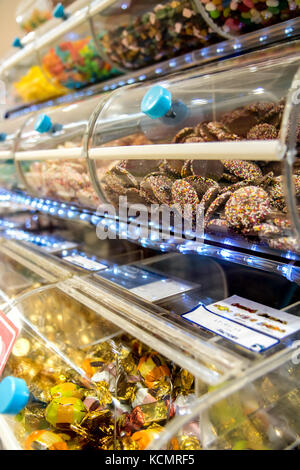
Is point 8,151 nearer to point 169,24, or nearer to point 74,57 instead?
point 74,57

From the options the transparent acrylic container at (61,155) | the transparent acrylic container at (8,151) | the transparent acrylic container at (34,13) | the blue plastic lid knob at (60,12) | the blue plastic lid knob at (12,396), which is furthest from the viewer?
the transparent acrylic container at (34,13)

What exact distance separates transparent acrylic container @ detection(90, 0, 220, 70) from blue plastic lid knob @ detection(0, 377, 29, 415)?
130cm

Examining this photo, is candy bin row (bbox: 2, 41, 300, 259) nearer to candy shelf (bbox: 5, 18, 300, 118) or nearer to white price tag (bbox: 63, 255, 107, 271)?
candy shelf (bbox: 5, 18, 300, 118)

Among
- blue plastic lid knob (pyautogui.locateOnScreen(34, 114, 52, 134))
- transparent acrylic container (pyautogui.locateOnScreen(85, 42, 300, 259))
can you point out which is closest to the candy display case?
transparent acrylic container (pyautogui.locateOnScreen(85, 42, 300, 259))

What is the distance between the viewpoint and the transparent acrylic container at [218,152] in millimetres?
841

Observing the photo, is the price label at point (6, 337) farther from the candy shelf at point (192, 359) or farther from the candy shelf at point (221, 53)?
the candy shelf at point (221, 53)

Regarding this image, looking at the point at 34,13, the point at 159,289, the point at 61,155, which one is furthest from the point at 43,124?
the point at 34,13

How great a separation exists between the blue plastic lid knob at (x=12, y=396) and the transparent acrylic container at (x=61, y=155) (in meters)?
0.76

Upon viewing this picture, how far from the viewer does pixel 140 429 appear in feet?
3.29

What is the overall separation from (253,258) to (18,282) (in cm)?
115

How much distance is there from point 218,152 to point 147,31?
0.99m

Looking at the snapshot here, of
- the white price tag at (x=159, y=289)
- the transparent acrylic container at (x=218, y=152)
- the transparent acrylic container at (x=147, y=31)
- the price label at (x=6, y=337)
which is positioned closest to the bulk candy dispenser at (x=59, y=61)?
the transparent acrylic container at (x=147, y=31)

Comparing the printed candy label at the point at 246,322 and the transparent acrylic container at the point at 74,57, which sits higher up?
the transparent acrylic container at the point at 74,57
